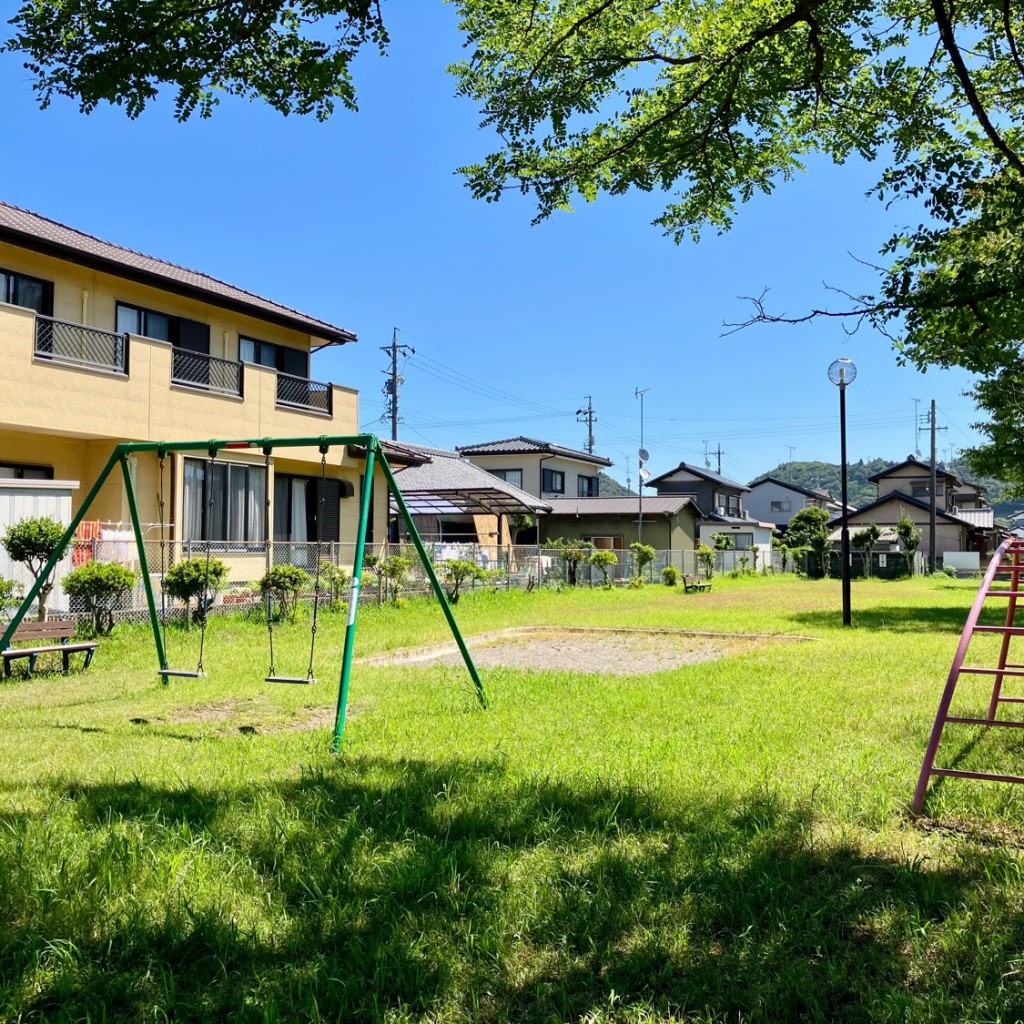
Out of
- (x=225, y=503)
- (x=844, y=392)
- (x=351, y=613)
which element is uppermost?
(x=844, y=392)

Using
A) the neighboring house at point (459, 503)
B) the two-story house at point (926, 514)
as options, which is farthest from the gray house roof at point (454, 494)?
the two-story house at point (926, 514)

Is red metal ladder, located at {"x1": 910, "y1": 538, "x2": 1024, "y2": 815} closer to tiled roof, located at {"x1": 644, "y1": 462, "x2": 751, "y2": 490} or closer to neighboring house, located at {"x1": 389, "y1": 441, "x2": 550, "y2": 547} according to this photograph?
neighboring house, located at {"x1": 389, "y1": 441, "x2": 550, "y2": 547}

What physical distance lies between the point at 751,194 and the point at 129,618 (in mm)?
10538

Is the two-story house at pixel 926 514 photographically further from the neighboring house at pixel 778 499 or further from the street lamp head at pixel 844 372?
the street lamp head at pixel 844 372

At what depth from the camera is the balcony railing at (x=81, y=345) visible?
1398 cm

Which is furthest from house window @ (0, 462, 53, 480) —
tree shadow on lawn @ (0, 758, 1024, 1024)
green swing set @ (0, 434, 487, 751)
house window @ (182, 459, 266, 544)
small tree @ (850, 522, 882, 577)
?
small tree @ (850, 522, 882, 577)

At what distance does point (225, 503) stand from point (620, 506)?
27.1 meters

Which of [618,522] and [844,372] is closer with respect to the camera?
[844,372]

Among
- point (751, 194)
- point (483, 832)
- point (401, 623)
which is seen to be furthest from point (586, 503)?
point (483, 832)

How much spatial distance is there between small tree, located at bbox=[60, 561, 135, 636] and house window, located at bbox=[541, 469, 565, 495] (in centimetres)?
3350

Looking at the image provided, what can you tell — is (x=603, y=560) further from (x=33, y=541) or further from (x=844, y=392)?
(x=33, y=541)

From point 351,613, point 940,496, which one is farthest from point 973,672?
point 940,496

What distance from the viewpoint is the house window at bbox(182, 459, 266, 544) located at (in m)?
16.5

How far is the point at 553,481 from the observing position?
45.2m
